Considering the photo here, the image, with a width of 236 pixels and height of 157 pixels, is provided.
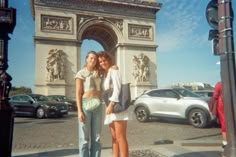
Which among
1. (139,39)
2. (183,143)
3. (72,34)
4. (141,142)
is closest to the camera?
(183,143)

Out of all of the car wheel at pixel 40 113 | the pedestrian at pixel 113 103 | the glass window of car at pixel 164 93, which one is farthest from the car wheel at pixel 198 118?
the car wheel at pixel 40 113

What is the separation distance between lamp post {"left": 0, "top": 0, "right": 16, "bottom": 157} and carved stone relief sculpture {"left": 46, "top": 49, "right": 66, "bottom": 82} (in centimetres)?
1985

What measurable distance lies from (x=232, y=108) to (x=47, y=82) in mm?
20687

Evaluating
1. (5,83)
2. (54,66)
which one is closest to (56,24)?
(54,66)

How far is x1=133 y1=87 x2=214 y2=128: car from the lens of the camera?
32.3 ft

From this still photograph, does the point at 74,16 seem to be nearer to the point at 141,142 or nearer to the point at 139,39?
the point at 139,39

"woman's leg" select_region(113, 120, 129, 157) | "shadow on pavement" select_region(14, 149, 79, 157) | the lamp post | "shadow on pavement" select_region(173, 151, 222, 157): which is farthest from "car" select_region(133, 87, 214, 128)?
the lamp post

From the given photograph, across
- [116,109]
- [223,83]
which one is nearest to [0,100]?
[116,109]

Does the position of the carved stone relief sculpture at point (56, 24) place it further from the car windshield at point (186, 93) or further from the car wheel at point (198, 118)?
the car wheel at point (198, 118)

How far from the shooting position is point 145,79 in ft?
87.6

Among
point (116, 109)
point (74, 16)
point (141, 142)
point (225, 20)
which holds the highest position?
point (74, 16)

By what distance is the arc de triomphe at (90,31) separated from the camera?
77.6ft

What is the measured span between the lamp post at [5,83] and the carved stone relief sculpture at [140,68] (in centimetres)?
2276

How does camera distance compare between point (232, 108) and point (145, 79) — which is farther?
point (145, 79)
